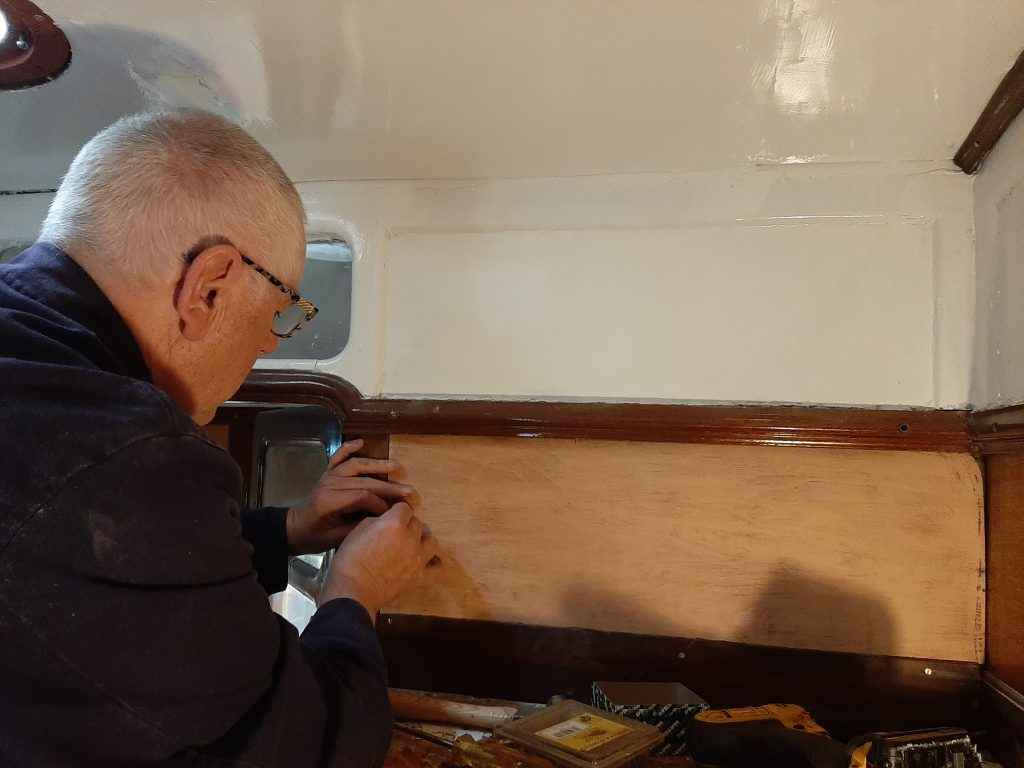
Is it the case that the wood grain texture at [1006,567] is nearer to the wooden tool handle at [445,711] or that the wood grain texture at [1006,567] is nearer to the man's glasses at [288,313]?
the wooden tool handle at [445,711]

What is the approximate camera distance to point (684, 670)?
1188 millimetres

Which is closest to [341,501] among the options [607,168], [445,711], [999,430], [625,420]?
[445,711]

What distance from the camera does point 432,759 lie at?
106 cm

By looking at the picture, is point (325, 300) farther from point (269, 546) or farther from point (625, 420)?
point (625, 420)

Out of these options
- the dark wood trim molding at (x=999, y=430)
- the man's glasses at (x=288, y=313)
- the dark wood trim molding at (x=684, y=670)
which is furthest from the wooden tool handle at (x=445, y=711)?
the dark wood trim molding at (x=999, y=430)

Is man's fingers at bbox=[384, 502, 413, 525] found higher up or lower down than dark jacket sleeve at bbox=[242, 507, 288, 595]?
higher up

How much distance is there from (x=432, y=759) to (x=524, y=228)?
0.95 m

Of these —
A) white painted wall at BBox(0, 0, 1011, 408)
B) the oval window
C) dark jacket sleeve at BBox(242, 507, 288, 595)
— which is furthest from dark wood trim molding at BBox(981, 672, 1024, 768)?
the oval window

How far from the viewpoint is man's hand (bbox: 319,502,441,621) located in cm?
99

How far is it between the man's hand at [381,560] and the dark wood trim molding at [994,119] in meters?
1.12

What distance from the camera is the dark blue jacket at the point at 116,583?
546 millimetres

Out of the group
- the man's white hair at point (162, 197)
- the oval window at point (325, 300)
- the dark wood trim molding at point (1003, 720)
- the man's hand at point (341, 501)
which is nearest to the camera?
the man's white hair at point (162, 197)

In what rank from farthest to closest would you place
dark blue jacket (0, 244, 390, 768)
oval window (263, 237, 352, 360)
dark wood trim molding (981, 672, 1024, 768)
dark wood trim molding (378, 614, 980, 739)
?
oval window (263, 237, 352, 360) < dark wood trim molding (378, 614, 980, 739) < dark wood trim molding (981, 672, 1024, 768) < dark blue jacket (0, 244, 390, 768)

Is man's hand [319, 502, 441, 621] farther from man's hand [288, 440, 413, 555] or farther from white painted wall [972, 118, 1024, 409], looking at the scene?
white painted wall [972, 118, 1024, 409]
